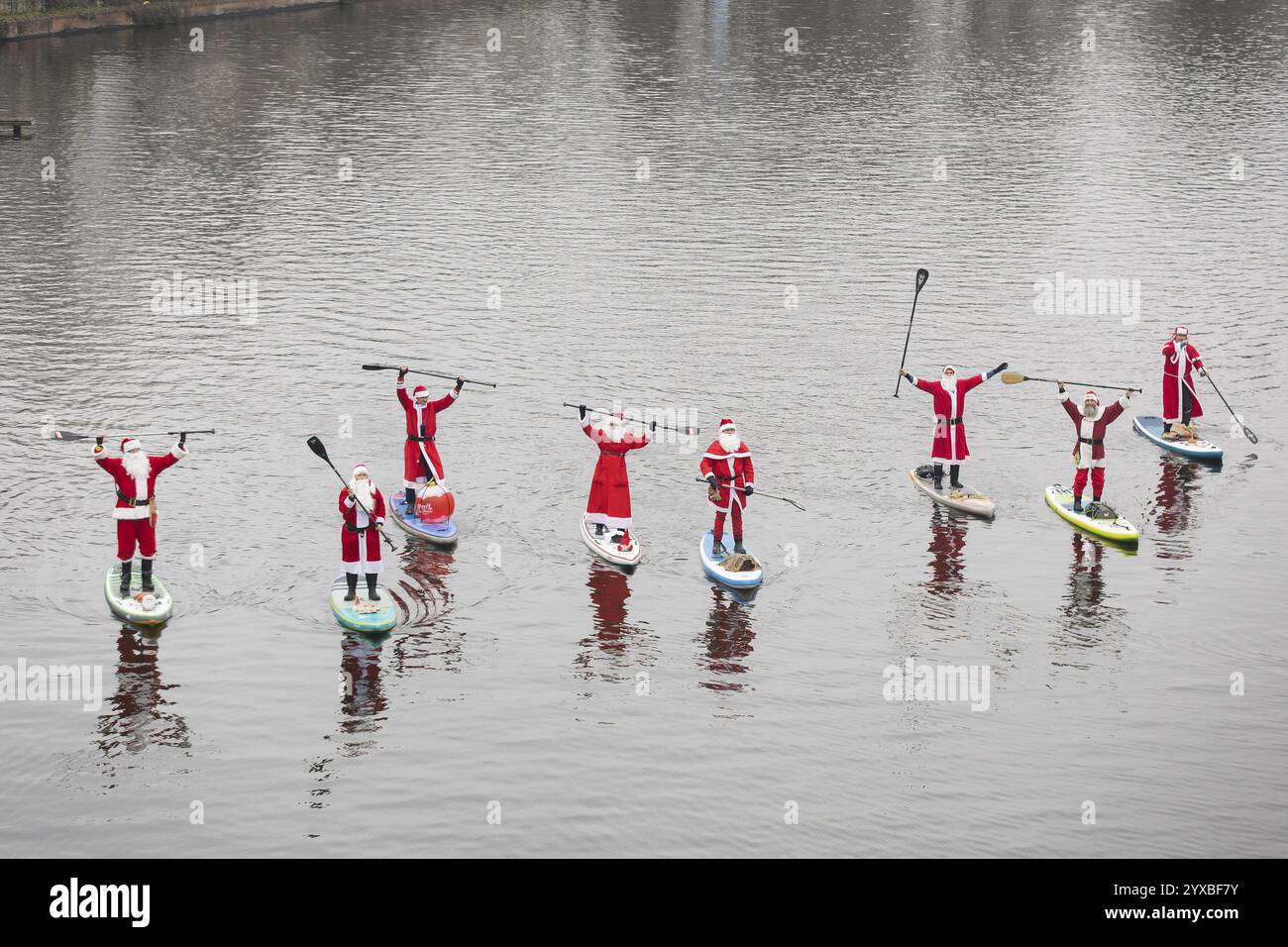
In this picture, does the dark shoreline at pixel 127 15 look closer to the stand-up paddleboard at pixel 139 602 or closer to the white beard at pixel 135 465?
the stand-up paddleboard at pixel 139 602

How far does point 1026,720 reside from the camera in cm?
2428

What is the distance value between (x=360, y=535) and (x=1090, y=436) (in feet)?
45.4

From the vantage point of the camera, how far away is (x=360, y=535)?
86.1ft

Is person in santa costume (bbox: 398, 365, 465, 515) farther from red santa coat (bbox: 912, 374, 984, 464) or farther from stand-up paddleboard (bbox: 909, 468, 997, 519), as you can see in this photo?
stand-up paddleboard (bbox: 909, 468, 997, 519)

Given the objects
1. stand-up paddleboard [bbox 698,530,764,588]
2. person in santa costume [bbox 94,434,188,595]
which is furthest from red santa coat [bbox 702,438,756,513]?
person in santa costume [bbox 94,434,188,595]

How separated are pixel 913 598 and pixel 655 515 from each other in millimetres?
5781

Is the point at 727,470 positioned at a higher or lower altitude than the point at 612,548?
higher

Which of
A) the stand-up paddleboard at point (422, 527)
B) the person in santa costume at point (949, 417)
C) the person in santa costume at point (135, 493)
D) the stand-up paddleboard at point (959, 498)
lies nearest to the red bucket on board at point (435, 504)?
the stand-up paddleboard at point (422, 527)

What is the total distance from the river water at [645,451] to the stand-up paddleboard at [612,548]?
39 centimetres

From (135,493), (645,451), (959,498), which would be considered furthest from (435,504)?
(959,498)

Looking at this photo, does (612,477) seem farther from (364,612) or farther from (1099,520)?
(1099,520)

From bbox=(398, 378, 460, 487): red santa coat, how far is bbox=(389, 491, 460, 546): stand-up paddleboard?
23.9 inches

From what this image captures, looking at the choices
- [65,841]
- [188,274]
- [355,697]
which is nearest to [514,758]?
[355,697]
